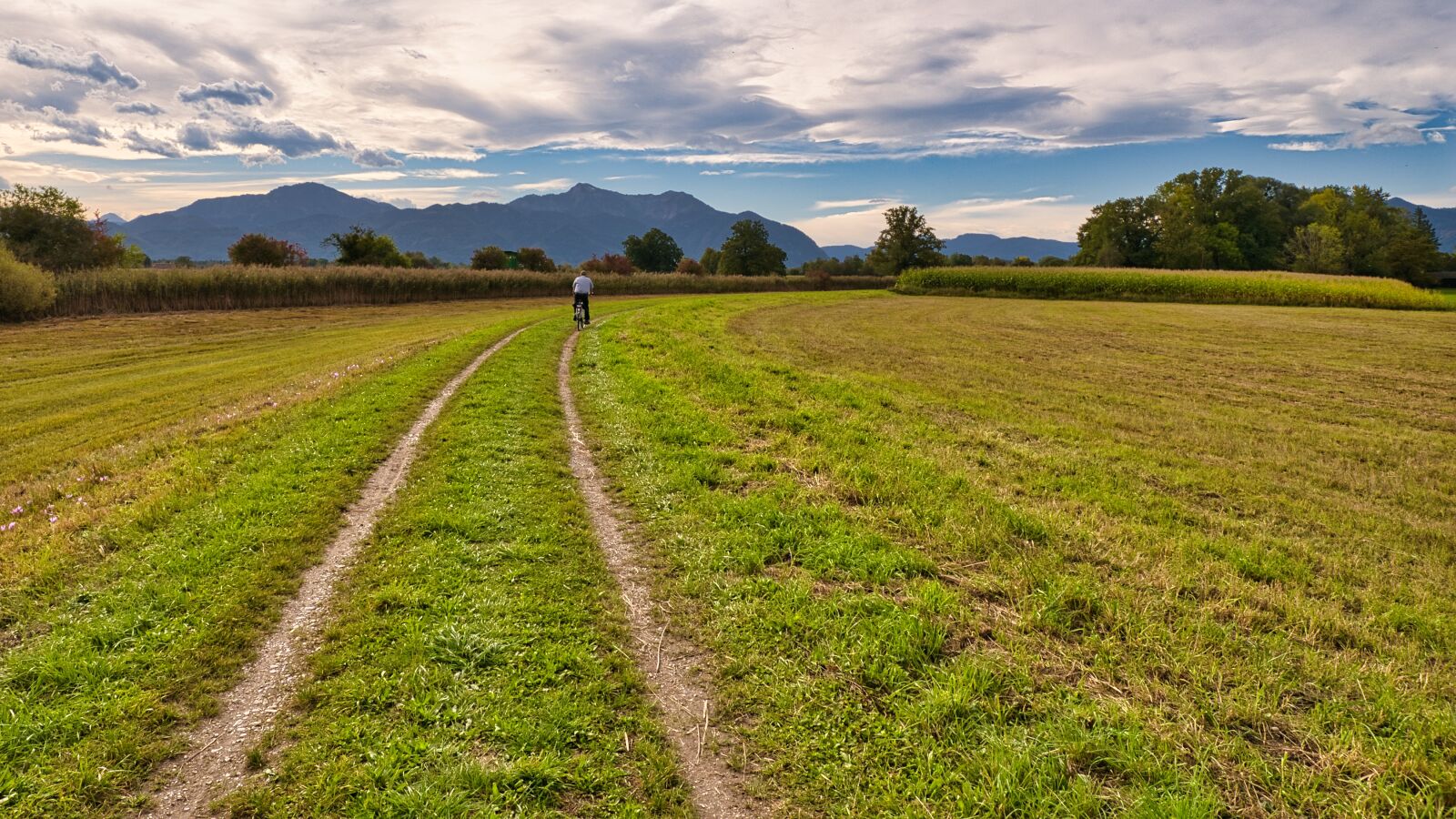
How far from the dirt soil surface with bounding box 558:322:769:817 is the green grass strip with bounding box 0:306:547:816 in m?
2.76

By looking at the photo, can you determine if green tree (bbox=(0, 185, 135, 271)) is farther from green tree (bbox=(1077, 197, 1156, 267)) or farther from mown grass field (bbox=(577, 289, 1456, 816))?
green tree (bbox=(1077, 197, 1156, 267))

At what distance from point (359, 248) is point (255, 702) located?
8887 cm

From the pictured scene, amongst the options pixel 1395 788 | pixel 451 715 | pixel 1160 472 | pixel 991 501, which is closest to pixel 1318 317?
pixel 1160 472

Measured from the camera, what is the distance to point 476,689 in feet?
13.6

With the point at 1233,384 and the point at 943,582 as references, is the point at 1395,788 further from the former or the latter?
the point at 1233,384

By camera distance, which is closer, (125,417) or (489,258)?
(125,417)

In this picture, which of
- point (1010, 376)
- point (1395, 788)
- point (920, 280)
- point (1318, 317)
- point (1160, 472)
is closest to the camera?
point (1395, 788)

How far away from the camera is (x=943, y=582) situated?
5.56m

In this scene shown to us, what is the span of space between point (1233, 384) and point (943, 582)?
570 inches

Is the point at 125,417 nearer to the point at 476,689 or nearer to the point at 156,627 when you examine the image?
the point at 156,627

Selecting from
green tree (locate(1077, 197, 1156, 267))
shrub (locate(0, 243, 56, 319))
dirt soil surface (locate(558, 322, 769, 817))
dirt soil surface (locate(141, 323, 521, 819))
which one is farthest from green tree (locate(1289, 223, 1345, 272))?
shrub (locate(0, 243, 56, 319))

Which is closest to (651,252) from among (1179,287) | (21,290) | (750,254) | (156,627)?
(750,254)

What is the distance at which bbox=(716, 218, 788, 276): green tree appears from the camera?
112m

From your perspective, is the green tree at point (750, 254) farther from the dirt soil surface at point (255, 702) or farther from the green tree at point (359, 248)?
the dirt soil surface at point (255, 702)
